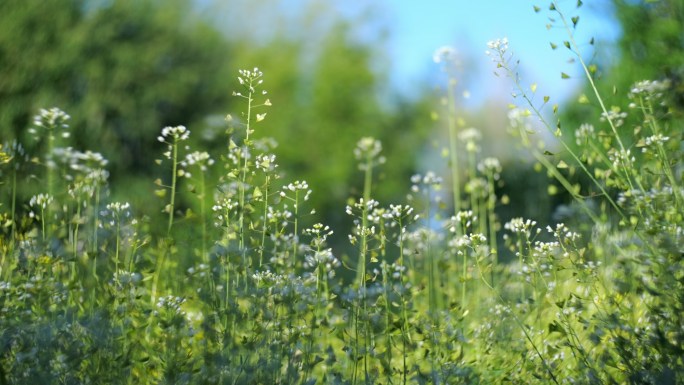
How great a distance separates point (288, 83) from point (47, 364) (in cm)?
2061

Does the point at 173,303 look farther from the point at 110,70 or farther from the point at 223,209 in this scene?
the point at 110,70

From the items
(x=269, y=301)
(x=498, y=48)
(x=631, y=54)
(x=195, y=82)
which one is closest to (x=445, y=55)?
(x=498, y=48)

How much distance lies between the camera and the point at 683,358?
288cm

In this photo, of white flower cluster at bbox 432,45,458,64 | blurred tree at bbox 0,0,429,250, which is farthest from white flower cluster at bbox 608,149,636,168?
blurred tree at bbox 0,0,429,250

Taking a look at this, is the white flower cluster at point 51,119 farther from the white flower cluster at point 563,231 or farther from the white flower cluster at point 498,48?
the white flower cluster at point 563,231

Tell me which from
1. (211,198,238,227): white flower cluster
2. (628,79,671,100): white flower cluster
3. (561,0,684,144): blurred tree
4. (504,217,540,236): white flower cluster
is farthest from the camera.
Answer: (561,0,684,144): blurred tree

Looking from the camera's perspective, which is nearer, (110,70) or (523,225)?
(523,225)

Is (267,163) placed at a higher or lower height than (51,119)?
lower

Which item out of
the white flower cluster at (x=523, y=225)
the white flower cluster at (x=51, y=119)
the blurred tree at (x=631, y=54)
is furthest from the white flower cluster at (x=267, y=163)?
the blurred tree at (x=631, y=54)

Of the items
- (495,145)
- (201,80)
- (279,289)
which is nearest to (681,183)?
(279,289)

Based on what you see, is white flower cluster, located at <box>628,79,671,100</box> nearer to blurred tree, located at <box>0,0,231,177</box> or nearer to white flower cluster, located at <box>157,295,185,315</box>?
white flower cluster, located at <box>157,295,185,315</box>

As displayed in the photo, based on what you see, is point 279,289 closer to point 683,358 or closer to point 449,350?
point 449,350

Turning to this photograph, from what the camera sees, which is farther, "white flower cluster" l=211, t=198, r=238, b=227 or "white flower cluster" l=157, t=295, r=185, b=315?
"white flower cluster" l=211, t=198, r=238, b=227

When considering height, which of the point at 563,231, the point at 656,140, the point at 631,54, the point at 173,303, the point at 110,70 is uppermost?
the point at 110,70
